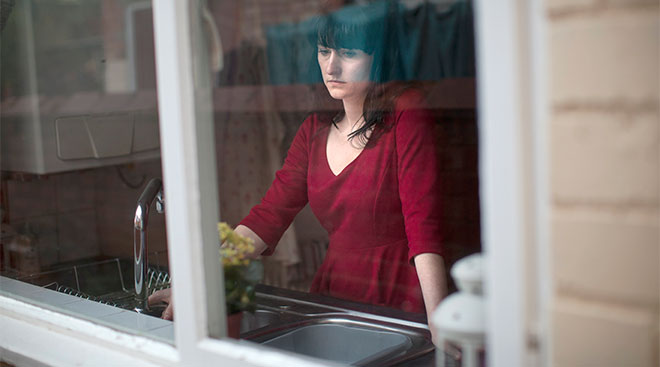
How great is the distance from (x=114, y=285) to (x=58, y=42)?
1373 millimetres

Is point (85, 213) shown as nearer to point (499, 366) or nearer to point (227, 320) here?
point (227, 320)

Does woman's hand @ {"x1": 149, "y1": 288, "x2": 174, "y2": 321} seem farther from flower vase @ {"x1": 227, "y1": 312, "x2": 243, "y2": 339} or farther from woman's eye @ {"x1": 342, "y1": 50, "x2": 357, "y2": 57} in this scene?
woman's eye @ {"x1": 342, "y1": 50, "x2": 357, "y2": 57}

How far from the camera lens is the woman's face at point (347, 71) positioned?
5.62 feet

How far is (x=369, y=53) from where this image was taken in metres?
1.74

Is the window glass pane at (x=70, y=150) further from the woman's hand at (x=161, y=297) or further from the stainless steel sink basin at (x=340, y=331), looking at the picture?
the stainless steel sink basin at (x=340, y=331)

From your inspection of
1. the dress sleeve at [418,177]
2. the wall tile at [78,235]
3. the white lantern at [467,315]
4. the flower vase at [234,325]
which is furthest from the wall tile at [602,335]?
the wall tile at [78,235]

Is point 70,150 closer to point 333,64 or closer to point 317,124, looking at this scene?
point 317,124

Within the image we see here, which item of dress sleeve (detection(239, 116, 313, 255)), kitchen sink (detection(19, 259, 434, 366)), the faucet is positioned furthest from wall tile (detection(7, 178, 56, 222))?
dress sleeve (detection(239, 116, 313, 255))

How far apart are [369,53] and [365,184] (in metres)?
0.34

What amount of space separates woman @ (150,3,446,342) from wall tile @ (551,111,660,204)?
92cm

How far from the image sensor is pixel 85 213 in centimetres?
297

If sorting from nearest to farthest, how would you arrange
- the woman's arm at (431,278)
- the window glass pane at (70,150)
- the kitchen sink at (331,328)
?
the kitchen sink at (331,328) → the woman's arm at (431,278) → the window glass pane at (70,150)

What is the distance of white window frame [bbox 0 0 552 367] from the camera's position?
686 millimetres

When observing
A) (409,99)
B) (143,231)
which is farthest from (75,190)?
(409,99)
